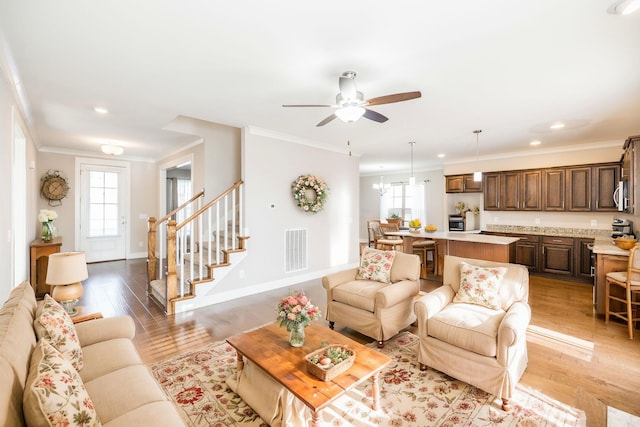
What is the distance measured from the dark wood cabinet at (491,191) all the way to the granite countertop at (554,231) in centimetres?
49

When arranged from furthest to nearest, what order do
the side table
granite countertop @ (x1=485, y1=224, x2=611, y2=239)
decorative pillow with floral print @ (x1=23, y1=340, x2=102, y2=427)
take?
granite countertop @ (x1=485, y1=224, x2=611, y2=239) → the side table → decorative pillow with floral print @ (x1=23, y1=340, x2=102, y2=427)

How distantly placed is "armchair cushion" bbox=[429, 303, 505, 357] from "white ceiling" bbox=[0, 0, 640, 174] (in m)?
2.23

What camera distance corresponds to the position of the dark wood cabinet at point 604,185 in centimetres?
545

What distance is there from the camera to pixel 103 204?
24.3ft

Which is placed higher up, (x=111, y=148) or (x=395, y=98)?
(x=111, y=148)

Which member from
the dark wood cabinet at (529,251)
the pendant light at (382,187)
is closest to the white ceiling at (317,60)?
the dark wood cabinet at (529,251)

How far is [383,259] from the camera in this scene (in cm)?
360

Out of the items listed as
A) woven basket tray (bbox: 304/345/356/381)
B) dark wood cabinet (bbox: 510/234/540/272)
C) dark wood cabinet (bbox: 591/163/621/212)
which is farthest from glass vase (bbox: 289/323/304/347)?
dark wood cabinet (bbox: 591/163/621/212)

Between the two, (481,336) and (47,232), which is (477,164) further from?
(47,232)

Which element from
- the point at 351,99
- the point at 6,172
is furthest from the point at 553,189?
the point at 6,172

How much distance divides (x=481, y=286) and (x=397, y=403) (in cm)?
133

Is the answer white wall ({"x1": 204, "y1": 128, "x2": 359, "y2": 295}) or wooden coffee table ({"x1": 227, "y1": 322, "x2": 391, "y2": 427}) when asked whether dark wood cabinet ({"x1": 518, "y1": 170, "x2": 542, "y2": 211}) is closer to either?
white wall ({"x1": 204, "y1": 128, "x2": 359, "y2": 295})

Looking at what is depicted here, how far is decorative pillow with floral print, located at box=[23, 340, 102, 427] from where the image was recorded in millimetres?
1062

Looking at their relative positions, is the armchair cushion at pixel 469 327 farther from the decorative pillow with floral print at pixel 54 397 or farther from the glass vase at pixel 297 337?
the decorative pillow with floral print at pixel 54 397
